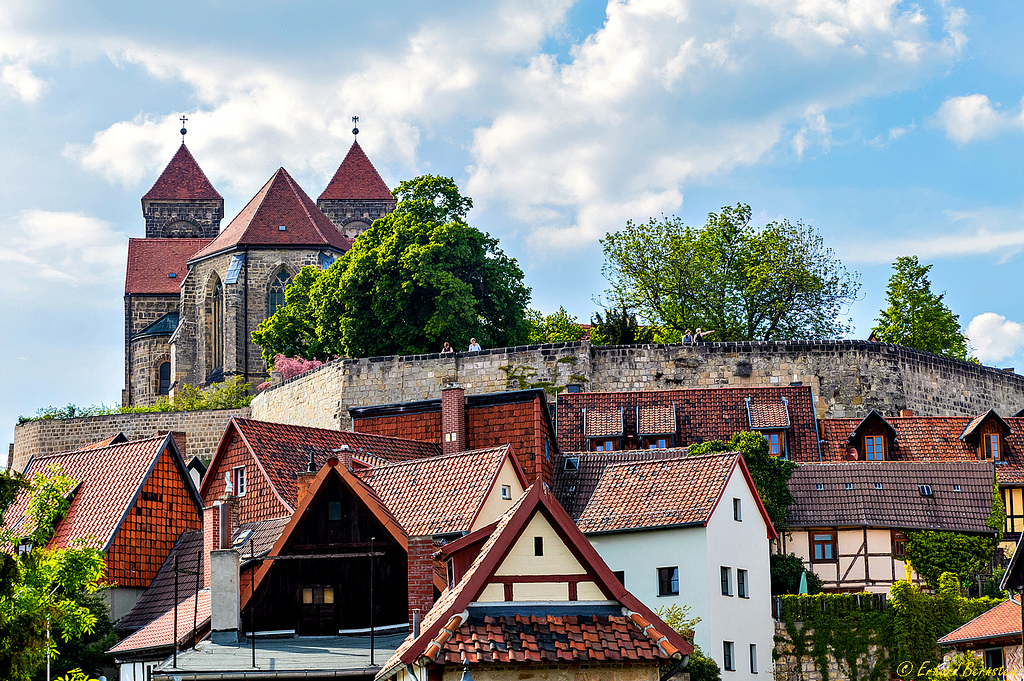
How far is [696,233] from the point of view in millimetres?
65375

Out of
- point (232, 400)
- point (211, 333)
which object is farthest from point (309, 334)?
point (211, 333)

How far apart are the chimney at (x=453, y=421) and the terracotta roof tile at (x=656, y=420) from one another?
494 cm

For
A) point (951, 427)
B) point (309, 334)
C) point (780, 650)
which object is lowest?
point (780, 650)

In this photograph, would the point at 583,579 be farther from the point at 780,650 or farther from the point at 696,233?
the point at 696,233

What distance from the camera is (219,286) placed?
3246 inches

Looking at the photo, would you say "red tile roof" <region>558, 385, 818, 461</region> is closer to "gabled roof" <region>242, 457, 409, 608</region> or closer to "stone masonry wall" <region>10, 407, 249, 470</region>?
"gabled roof" <region>242, 457, 409, 608</region>

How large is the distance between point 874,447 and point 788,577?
858cm

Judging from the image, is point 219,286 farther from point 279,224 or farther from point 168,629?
point 168,629

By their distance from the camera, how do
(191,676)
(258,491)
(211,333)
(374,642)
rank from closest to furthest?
(191,676) < (374,642) < (258,491) < (211,333)

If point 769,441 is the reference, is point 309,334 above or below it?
above

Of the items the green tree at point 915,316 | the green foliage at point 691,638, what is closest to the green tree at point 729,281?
the green tree at point 915,316

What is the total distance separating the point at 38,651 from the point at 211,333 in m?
59.4

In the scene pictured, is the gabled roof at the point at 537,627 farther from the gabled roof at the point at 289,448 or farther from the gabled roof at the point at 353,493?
the gabled roof at the point at 289,448

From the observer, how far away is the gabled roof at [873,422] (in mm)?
45844
